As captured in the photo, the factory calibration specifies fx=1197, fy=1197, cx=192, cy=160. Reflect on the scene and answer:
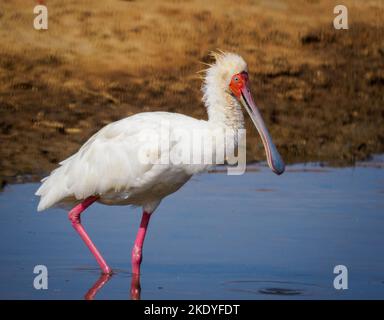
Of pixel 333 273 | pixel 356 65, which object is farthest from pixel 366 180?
pixel 356 65

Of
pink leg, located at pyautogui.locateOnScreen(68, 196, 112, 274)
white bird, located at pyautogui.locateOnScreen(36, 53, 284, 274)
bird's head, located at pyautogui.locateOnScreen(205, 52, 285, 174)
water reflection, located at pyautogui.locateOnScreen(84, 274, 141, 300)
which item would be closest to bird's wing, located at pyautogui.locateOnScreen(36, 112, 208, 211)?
white bird, located at pyautogui.locateOnScreen(36, 53, 284, 274)

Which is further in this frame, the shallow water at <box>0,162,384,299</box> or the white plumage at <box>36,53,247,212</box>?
the white plumage at <box>36,53,247,212</box>

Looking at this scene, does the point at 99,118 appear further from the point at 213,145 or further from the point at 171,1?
the point at 213,145

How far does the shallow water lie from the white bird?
43cm

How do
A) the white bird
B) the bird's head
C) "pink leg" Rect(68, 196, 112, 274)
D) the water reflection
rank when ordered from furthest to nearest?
"pink leg" Rect(68, 196, 112, 274), the bird's head, the white bird, the water reflection

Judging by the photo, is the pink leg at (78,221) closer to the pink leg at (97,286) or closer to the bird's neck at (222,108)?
the pink leg at (97,286)

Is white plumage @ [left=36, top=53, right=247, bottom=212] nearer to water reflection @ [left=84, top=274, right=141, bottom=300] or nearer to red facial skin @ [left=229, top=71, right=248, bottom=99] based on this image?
red facial skin @ [left=229, top=71, right=248, bottom=99]

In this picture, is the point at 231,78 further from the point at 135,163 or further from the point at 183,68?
the point at 183,68

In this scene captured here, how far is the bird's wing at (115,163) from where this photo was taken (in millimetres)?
10070

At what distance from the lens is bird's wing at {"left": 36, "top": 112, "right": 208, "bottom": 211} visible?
33.0 ft

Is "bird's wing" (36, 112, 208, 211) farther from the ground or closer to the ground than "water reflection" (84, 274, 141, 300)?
farther from the ground

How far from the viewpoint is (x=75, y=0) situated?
63.4ft

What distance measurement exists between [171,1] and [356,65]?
3.21 meters

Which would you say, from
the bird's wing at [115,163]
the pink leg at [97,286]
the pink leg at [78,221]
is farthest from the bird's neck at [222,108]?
the pink leg at [97,286]
